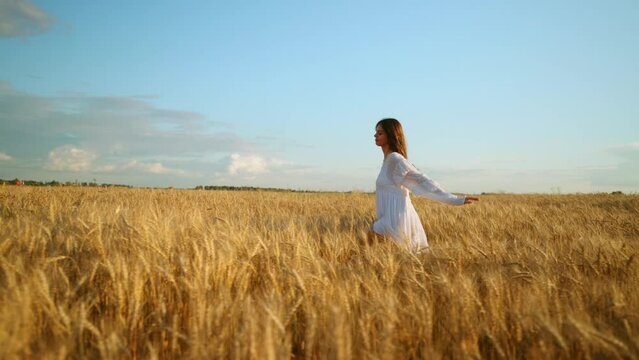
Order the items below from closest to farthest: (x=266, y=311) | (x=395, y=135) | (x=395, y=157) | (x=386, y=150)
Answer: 1. (x=266, y=311)
2. (x=395, y=157)
3. (x=395, y=135)
4. (x=386, y=150)

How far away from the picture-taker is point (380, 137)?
4602 millimetres

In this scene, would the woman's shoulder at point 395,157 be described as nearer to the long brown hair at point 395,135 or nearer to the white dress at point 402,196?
the white dress at point 402,196

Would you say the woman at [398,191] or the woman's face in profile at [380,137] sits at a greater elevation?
the woman's face in profile at [380,137]

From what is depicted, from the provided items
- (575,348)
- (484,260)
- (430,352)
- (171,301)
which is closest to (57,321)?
(171,301)

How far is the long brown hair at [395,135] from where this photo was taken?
452 cm

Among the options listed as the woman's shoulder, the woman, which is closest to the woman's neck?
the woman

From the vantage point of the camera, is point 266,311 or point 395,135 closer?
point 266,311

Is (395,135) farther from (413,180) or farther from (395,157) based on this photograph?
(413,180)

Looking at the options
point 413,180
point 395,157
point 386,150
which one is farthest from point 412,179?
point 386,150

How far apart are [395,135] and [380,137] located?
0.63 ft

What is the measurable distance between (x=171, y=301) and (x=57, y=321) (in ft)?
1.77

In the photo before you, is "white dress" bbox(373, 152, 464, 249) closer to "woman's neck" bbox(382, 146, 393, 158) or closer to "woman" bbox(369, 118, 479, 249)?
"woman" bbox(369, 118, 479, 249)

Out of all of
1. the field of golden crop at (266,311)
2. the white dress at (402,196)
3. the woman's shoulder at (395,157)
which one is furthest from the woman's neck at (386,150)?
the field of golden crop at (266,311)

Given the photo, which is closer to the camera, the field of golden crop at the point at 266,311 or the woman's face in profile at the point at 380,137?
the field of golden crop at the point at 266,311
